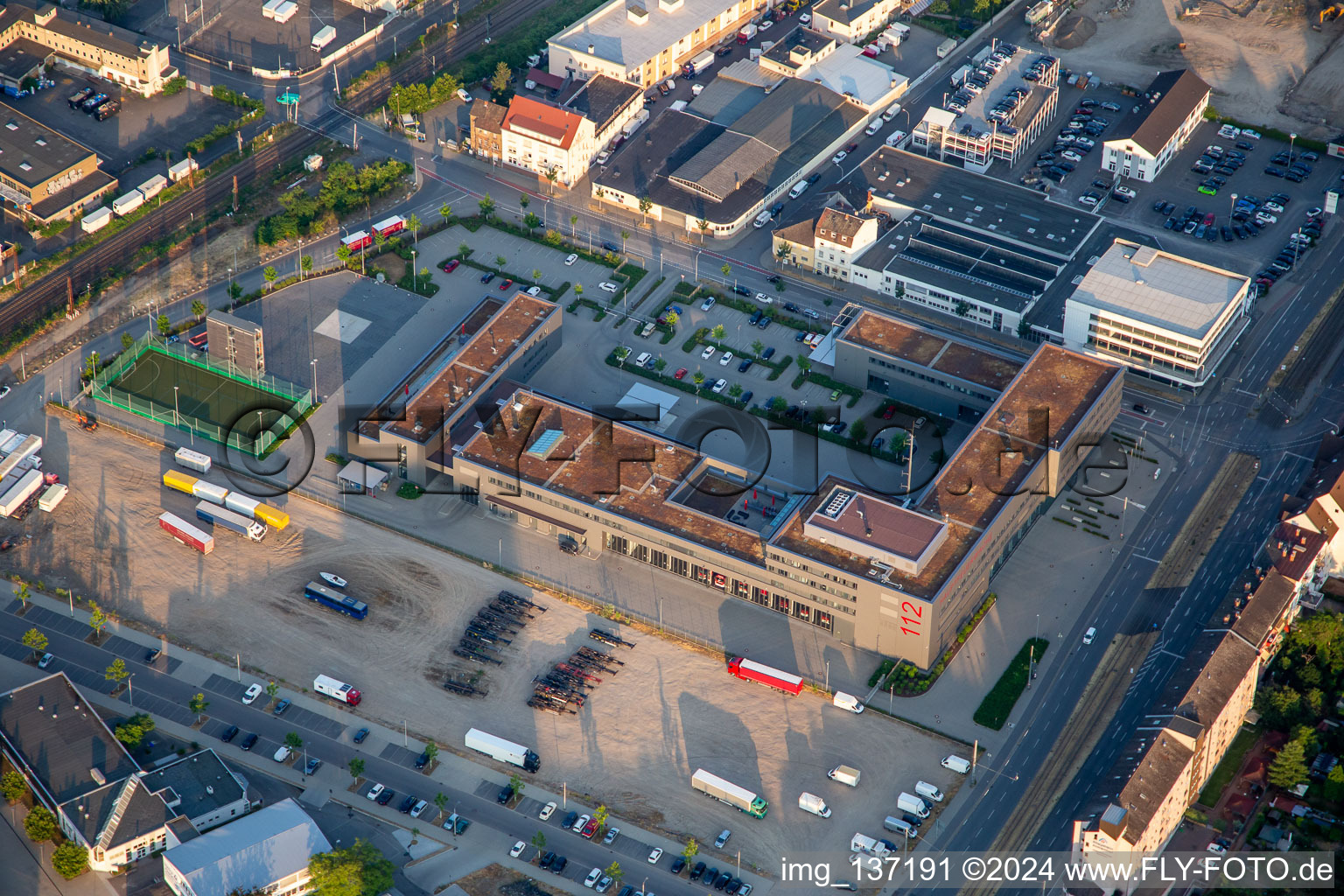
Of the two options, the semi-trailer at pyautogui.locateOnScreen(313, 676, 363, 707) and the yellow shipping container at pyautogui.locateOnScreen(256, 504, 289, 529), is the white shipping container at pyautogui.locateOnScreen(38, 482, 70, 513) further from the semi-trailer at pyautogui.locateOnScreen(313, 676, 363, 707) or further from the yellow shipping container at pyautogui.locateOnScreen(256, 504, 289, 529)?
Result: the semi-trailer at pyautogui.locateOnScreen(313, 676, 363, 707)

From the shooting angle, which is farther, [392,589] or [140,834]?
[392,589]

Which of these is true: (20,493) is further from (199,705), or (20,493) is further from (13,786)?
(13,786)

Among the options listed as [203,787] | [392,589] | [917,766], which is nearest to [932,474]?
[917,766]

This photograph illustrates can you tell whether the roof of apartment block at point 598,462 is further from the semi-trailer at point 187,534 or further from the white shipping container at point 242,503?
the semi-trailer at point 187,534

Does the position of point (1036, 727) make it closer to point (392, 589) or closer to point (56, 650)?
point (392, 589)

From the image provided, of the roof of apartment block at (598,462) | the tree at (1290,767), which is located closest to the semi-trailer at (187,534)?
the roof of apartment block at (598,462)

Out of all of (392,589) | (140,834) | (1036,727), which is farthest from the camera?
(392,589)

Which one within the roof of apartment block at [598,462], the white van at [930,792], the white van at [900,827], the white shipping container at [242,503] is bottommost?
the white van at [900,827]

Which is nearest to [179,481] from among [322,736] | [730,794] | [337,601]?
[337,601]
